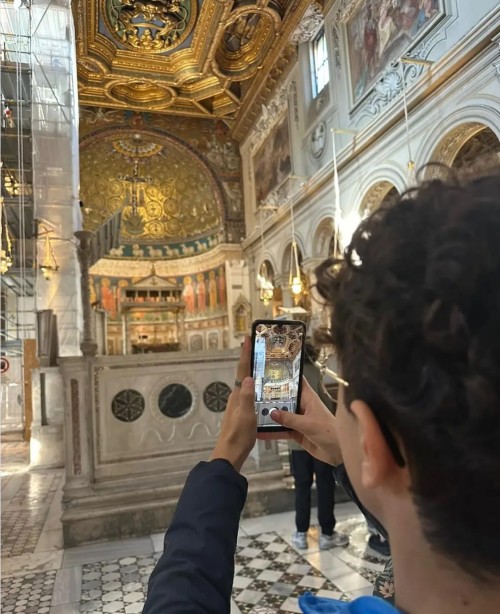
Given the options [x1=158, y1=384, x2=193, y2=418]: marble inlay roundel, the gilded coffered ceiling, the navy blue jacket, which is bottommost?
[x1=158, y1=384, x2=193, y2=418]: marble inlay roundel

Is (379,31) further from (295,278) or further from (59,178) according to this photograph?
(59,178)

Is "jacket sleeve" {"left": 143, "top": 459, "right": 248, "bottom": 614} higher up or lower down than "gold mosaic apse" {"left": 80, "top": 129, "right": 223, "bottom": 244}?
lower down

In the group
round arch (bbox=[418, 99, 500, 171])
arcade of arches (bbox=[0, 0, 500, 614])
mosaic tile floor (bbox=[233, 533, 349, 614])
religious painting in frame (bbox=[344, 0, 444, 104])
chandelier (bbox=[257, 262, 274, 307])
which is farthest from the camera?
chandelier (bbox=[257, 262, 274, 307])

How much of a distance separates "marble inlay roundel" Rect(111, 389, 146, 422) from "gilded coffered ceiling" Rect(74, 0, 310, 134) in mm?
10037

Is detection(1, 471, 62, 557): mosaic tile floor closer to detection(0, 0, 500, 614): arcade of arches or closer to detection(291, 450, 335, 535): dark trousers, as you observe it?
detection(0, 0, 500, 614): arcade of arches

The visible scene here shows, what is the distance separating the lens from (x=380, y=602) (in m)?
0.46

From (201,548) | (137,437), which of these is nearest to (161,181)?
(137,437)

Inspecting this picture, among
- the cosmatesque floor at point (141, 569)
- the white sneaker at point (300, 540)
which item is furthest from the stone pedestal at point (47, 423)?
the white sneaker at point (300, 540)

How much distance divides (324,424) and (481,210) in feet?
2.30

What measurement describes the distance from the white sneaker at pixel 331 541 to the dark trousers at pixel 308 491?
0.13 feet

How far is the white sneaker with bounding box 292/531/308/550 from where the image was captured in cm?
378

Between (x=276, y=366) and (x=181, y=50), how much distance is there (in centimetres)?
1486

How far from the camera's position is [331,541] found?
376cm

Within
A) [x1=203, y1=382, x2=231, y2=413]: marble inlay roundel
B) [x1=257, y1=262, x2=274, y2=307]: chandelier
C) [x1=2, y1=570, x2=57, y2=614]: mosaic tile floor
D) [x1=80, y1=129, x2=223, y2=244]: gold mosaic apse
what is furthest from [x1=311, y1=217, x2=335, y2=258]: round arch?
[x1=2, y1=570, x2=57, y2=614]: mosaic tile floor
